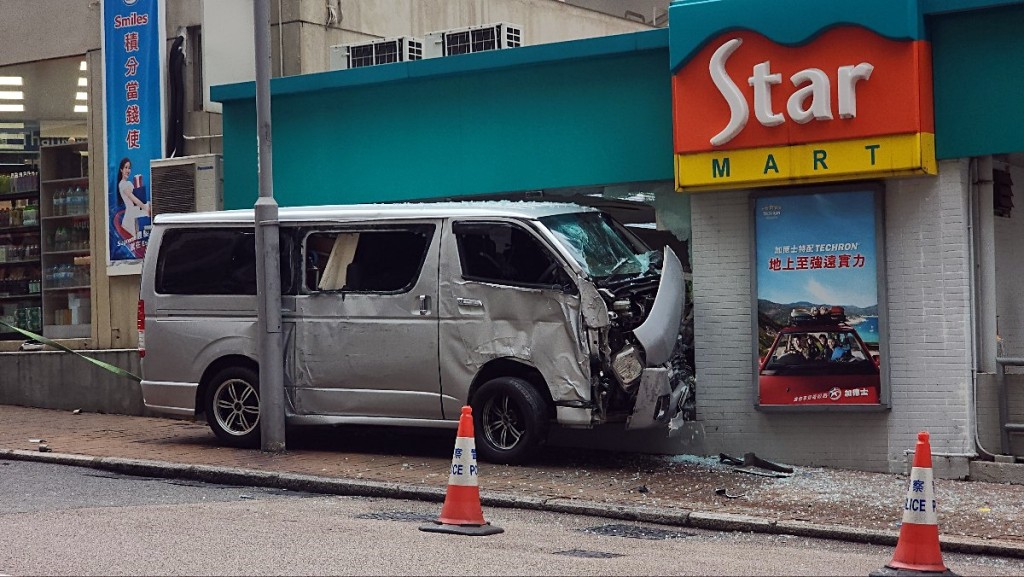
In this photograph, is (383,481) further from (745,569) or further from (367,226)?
(745,569)

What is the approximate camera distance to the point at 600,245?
13.2 metres

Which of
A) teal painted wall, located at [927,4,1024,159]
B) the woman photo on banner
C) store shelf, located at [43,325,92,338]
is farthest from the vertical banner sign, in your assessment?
teal painted wall, located at [927,4,1024,159]

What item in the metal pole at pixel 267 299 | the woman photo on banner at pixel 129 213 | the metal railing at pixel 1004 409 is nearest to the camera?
the metal railing at pixel 1004 409

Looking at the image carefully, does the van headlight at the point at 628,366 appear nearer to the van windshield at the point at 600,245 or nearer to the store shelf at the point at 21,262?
the van windshield at the point at 600,245

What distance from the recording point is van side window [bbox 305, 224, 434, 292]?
13.3m

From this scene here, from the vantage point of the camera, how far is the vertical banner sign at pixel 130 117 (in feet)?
58.9

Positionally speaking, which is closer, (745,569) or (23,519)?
(745,569)

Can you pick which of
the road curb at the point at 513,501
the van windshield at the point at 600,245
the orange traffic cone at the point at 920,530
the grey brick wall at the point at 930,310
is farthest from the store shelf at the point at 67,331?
the orange traffic cone at the point at 920,530

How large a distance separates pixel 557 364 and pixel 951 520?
367 cm

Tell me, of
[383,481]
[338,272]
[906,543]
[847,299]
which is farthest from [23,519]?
[847,299]

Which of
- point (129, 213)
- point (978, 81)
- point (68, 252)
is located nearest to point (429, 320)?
point (978, 81)

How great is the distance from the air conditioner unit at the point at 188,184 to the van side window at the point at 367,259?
3.78 metres

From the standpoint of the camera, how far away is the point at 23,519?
9984mm

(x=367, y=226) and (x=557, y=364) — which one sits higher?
(x=367, y=226)
